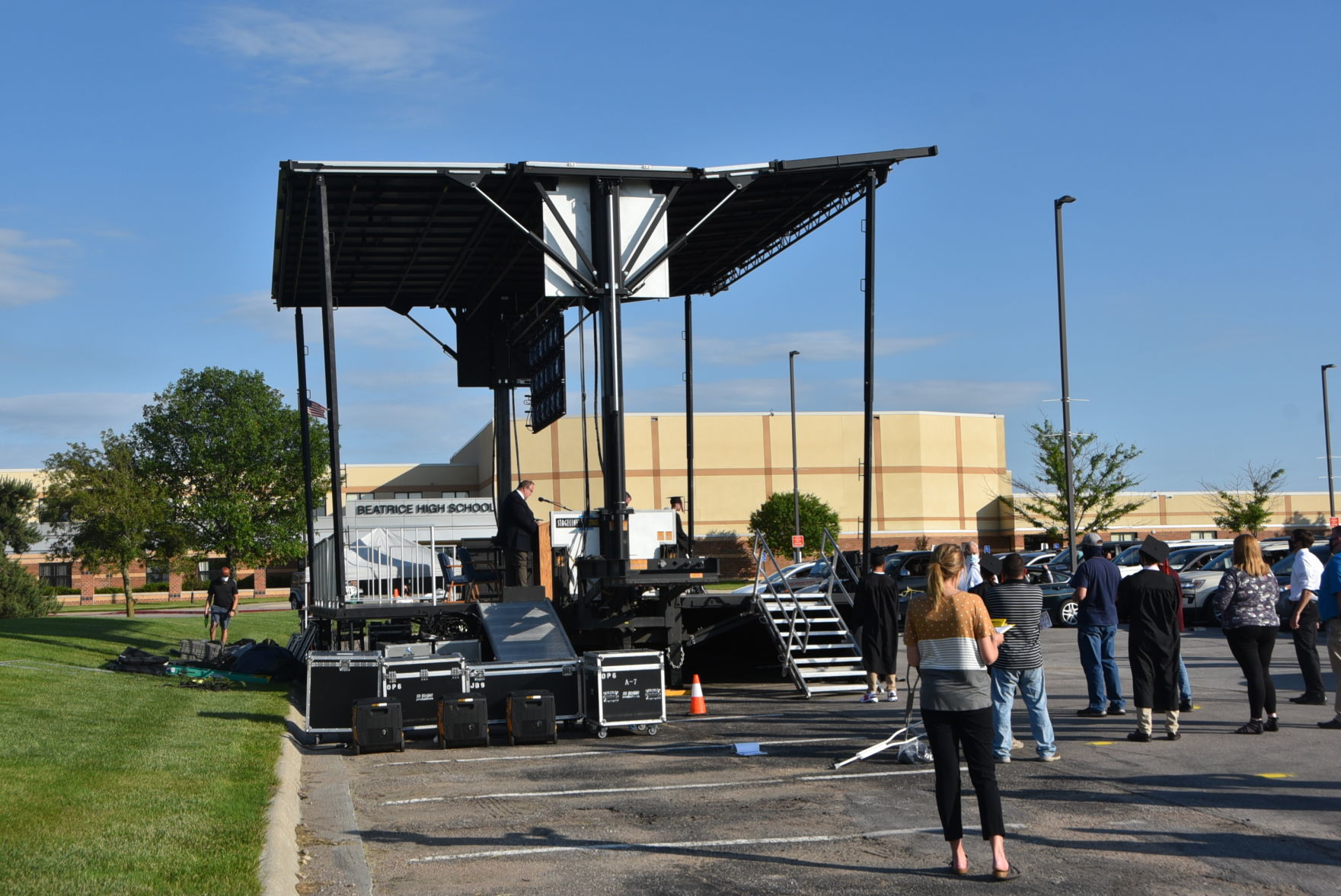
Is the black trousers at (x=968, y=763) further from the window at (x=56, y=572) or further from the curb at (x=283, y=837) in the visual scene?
the window at (x=56, y=572)

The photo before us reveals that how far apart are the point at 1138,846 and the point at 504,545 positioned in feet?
40.3

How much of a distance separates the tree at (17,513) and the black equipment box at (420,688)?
6384 centimetres

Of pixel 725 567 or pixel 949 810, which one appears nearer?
pixel 949 810

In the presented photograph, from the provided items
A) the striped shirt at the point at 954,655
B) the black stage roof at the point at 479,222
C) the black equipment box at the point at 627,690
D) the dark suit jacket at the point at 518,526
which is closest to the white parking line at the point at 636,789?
the striped shirt at the point at 954,655

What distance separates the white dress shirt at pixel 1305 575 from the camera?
13.5 m

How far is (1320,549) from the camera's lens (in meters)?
23.2

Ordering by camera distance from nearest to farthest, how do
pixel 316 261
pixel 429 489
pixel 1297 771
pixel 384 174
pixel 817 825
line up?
pixel 817 825 → pixel 1297 771 → pixel 384 174 → pixel 316 261 → pixel 429 489

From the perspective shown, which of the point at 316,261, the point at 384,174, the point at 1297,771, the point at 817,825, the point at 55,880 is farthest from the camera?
the point at 316,261

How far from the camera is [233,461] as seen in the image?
234 feet

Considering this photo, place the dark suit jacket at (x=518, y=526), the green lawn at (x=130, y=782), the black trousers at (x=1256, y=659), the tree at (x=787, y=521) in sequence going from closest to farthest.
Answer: the green lawn at (x=130, y=782) → the black trousers at (x=1256, y=659) → the dark suit jacket at (x=518, y=526) → the tree at (x=787, y=521)

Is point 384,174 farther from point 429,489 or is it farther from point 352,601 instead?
point 429,489

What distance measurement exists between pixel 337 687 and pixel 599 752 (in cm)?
296

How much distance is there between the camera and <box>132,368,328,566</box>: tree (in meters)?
69.1

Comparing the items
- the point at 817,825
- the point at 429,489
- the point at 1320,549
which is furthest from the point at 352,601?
the point at 429,489
